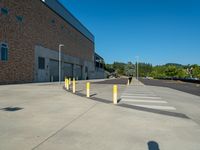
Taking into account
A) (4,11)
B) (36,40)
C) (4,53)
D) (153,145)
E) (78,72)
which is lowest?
(153,145)

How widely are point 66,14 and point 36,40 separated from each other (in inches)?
803

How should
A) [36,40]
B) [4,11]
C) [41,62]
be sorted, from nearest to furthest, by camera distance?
[4,11] < [36,40] < [41,62]

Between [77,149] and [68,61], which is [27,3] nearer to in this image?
[68,61]

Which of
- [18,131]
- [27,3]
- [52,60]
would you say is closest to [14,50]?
[27,3]

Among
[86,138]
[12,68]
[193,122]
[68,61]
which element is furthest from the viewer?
[68,61]

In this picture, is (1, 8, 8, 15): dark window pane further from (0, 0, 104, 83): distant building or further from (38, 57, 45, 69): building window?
(38, 57, 45, 69): building window

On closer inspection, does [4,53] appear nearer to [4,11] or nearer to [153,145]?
[4,11]

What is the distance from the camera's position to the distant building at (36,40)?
1305 inches

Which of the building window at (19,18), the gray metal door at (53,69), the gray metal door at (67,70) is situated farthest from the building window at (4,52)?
the gray metal door at (67,70)

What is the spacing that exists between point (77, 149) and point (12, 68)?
102ft

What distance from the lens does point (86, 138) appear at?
602 centimetres

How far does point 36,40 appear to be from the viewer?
42.5 metres

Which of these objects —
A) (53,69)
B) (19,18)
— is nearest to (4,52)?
(19,18)

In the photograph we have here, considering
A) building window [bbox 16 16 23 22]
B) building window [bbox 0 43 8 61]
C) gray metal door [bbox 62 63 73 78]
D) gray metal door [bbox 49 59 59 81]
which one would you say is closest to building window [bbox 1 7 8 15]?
building window [bbox 16 16 23 22]
